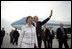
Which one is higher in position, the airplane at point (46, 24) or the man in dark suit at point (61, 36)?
the airplane at point (46, 24)

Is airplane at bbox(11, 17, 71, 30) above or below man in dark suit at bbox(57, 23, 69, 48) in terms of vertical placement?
above

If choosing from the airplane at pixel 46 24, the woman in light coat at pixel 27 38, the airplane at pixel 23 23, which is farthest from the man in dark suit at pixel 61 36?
the airplane at pixel 23 23

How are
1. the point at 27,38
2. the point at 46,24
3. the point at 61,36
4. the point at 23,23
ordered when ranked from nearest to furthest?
the point at 27,38
the point at 61,36
the point at 23,23
the point at 46,24

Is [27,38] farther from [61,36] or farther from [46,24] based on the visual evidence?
[46,24]

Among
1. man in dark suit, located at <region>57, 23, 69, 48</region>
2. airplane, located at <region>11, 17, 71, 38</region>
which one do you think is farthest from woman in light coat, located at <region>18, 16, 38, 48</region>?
airplane, located at <region>11, 17, 71, 38</region>

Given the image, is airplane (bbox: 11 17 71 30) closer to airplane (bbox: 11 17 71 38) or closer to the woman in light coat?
airplane (bbox: 11 17 71 38)

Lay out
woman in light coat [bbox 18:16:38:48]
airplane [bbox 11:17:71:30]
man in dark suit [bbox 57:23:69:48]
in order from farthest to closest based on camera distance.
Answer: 1. airplane [bbox 11:17:71:30]
2. man in dark suit [bbox 57:23:69:48]
3. woman in light coat [bbox 18:16:38:48]

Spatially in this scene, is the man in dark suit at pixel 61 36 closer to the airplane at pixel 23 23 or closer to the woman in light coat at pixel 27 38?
the woman in light coat at pixel 27 38

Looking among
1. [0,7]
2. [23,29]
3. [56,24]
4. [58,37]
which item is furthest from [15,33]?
[56,24]

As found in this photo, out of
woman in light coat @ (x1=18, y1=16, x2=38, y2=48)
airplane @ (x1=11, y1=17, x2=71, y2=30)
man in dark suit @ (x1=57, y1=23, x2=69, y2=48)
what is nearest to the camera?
woman in light coat @ (x1=18, y1=16, x2=38, y2=48)

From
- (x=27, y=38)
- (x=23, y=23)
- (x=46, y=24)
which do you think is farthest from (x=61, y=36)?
(x=46, y=24)

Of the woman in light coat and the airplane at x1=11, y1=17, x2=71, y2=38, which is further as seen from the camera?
the airplane at x1=11, y1=17, x2=71, y2=38

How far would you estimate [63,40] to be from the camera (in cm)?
670

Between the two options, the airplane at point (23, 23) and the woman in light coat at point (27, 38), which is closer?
the woman in light coat at point (27, 38)
